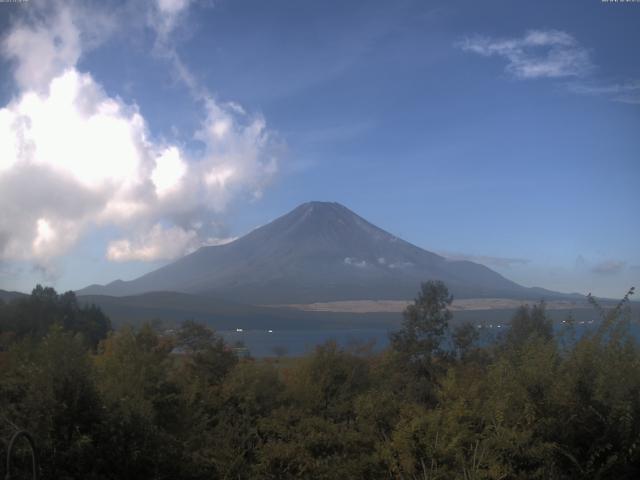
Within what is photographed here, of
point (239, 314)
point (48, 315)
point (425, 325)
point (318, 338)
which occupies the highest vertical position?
point (48, 315)

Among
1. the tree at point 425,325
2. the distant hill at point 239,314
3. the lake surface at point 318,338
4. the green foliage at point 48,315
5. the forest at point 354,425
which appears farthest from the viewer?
the distant hill at point 239,314

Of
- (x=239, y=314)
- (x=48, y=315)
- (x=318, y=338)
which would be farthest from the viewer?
(x=239, y=314)

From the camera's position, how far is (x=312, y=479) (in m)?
8.33

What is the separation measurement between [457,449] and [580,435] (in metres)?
1.85

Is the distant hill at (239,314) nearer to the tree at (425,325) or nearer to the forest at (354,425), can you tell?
the tree at (425,325)

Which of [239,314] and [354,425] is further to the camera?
[239,314]

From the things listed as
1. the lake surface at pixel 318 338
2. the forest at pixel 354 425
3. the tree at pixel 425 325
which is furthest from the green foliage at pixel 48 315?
the forest at pixel 354 425

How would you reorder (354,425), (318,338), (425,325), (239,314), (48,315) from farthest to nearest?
(239,314) < (318,338) < (48,315) < (425,325) < (354,425)

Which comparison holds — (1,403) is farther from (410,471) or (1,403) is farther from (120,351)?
(120,351)

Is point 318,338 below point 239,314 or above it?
below

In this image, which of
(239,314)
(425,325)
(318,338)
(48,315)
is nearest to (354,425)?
(425,325)

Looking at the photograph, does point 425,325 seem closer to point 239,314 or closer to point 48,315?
point 48,315

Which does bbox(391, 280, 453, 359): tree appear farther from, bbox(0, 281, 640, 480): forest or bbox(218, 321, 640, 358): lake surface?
bbox(0, 281, 640, 480): forest

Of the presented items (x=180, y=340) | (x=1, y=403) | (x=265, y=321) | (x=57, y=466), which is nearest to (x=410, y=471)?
(x=57, y=466)
